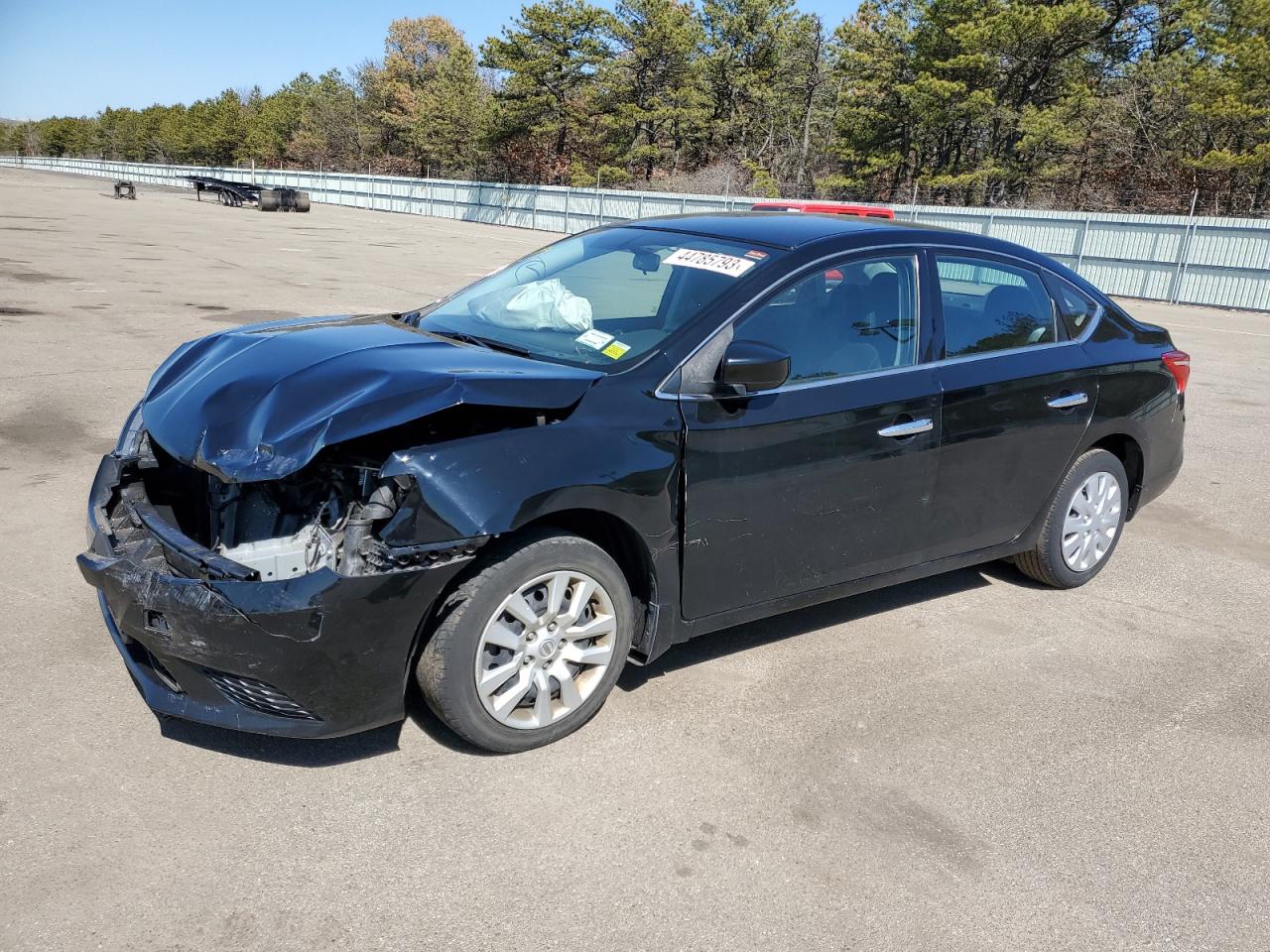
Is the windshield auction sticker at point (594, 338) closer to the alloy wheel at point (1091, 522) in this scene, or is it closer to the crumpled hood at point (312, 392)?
the crumpled hood at point (312, 392)

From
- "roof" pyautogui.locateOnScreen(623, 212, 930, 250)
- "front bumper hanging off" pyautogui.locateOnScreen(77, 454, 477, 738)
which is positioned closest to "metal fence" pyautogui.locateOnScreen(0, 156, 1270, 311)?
"roof" pyautogui.locateOnScreen(623, 212, 930, 250)

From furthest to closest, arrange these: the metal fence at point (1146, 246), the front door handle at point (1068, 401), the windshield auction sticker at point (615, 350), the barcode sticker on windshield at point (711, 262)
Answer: the metal fence at point (1146, 246), the front door handle at point (1068, 401), the barcode sticker on windshield at point (711, 262), the windshield auction sticker at point (615, 350)

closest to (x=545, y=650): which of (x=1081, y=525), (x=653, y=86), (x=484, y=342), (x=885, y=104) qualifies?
(x=484, y=342)

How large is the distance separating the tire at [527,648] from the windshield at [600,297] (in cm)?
76

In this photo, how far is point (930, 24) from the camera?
134 feet

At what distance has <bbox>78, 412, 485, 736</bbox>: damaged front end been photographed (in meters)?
2.75

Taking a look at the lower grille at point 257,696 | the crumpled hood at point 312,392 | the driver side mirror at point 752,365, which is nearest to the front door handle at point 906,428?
the driver side mirror at point 752,365

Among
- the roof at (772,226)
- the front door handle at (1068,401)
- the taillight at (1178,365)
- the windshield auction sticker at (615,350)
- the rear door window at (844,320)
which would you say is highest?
the roof at (772,226)

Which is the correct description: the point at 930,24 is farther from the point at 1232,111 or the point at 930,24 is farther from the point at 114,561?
the point at 114,561

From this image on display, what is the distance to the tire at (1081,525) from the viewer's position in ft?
15.6

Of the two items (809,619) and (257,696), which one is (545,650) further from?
(809,619)

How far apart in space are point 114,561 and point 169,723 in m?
A: 0.64

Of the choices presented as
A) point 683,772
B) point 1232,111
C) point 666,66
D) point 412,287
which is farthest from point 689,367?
point 666,66

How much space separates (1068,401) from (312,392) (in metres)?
3.30
